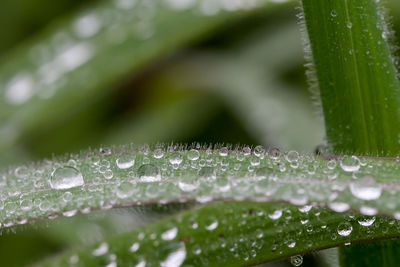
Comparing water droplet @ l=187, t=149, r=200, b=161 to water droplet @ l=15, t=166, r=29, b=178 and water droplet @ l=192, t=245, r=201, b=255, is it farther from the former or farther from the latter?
water droplet @ l=15, t=166, r=29, b=178

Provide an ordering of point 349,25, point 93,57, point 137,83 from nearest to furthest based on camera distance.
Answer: point 349,25 < point 93,57 < point 137,83

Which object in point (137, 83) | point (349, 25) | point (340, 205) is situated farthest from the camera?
point (137, 83)

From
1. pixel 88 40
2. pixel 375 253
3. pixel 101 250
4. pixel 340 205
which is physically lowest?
pixel 375 253

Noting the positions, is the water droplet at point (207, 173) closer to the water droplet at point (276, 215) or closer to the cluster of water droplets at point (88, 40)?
the water droplet at point (276, 215)

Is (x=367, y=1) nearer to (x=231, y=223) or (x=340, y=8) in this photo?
(x=340, y=8)

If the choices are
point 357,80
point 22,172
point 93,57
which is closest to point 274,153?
point 357,80

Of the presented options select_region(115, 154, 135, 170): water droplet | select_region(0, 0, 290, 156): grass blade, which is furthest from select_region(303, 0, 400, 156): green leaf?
select_region(0, 0, 290, 156): grass blade

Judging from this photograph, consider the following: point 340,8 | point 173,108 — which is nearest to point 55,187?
point 340,8

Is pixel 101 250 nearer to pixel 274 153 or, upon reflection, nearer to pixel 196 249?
pixel 196 249

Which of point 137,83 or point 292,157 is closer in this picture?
point 292,157
